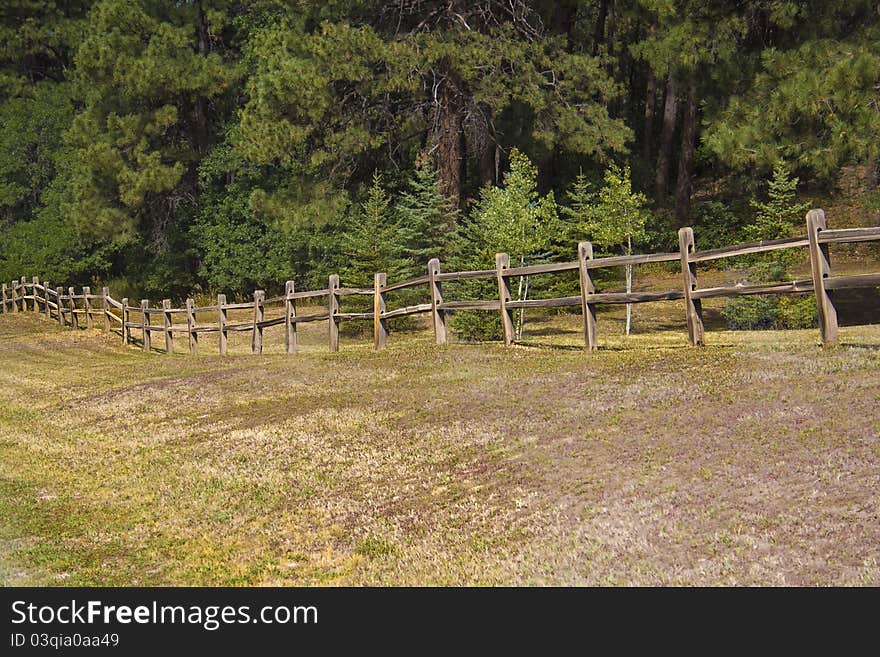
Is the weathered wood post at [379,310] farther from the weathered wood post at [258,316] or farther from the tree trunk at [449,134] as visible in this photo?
the tree trunk at [449,134]

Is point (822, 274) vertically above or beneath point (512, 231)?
beneath

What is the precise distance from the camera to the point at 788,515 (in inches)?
272

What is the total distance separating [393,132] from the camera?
108 feet

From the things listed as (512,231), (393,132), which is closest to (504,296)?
(512,231)

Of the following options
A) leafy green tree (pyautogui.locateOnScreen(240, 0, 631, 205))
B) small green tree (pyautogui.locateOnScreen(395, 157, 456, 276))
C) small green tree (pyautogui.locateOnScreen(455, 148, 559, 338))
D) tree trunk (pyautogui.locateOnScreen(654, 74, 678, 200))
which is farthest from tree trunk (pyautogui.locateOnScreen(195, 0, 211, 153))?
small green tree (pyautogui.locateOnScreen(455, 148, 559, 338))

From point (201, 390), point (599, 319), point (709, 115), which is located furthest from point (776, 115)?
point (201, 390)

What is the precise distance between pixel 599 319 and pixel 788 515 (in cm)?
2144

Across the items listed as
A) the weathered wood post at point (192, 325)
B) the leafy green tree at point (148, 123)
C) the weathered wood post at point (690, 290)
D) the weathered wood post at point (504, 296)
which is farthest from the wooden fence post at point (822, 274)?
the leafy green tree at point (148, 123)

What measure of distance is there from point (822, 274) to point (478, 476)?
6.00m

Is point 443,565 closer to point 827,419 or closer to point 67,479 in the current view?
point 827,419

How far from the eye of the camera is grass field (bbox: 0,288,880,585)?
22.3 feet

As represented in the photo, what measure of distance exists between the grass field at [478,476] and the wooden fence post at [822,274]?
28cm

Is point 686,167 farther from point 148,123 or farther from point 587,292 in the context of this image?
point 587,292

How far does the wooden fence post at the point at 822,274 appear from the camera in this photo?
1242 cm
